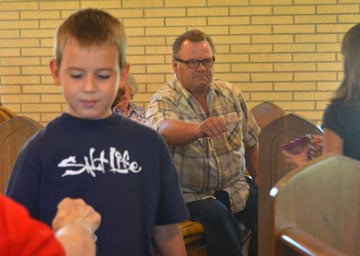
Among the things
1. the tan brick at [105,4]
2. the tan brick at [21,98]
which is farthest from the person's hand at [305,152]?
the tan brick at [21,98]

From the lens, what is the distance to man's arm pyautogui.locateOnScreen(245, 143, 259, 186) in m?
3.73

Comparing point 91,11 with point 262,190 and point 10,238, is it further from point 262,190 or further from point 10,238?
point 262,190

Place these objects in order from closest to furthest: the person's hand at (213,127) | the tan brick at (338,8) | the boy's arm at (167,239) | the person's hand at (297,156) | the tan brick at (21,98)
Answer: the boy's arm at (167,239), the person's hand at (297,156), the person's hand at (213,127), the tan brick at (338,8), the tan brick at (21,98)

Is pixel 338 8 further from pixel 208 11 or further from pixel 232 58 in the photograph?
pixel 208 11

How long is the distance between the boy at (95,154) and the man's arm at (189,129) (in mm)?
1303

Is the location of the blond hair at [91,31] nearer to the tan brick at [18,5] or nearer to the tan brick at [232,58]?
the tan brick at [232,58]

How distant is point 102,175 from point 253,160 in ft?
7.22

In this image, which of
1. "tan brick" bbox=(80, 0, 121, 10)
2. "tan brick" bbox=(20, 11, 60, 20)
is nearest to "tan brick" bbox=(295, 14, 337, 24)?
"tan brick" bbox=(80, 0, 121, 10)

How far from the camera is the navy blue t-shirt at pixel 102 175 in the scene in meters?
1.63

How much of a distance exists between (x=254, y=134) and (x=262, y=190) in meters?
0.64

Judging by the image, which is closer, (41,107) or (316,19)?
(316,19)

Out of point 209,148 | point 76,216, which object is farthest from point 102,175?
point 209,148

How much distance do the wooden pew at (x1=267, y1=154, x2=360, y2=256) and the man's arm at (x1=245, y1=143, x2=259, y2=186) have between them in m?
1.73

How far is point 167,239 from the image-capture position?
6.22 feet
